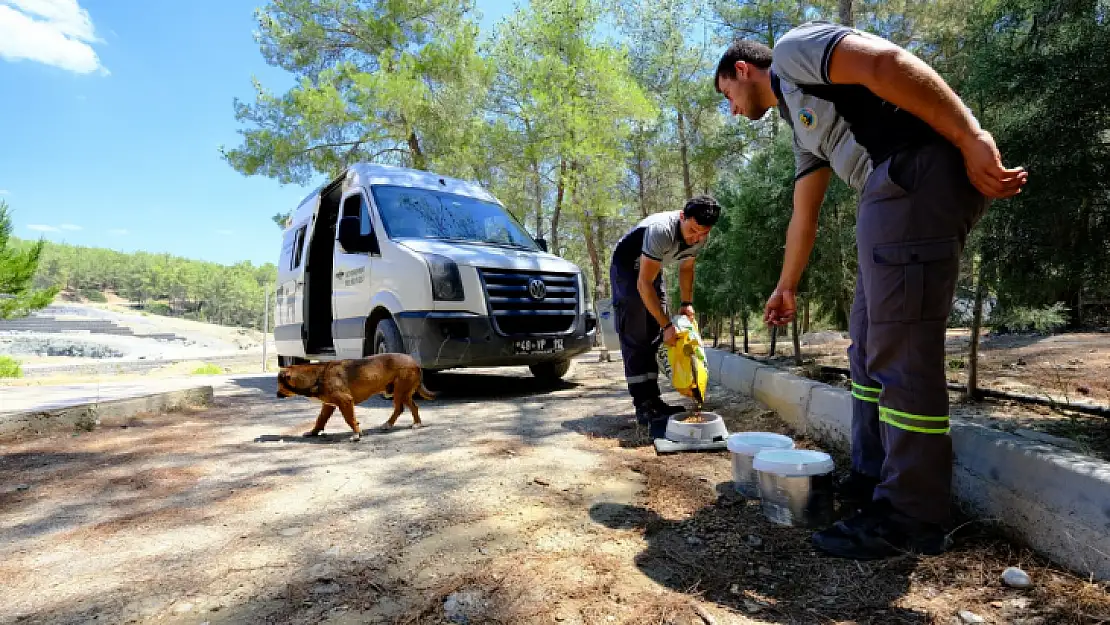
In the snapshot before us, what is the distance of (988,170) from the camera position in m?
1.74

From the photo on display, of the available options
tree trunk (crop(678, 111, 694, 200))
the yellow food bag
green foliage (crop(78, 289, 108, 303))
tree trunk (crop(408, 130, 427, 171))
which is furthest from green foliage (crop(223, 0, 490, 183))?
green foliage (crop(78, 289, 108, 303))

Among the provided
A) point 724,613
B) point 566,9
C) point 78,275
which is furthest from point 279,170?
point 78,275

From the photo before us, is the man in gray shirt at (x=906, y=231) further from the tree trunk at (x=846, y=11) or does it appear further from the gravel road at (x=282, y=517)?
the tree trunk at (x=846, y=11)

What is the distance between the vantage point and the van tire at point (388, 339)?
214 inches

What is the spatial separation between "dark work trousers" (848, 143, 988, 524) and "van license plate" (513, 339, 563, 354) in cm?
393

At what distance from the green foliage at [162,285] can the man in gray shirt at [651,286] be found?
101754 mm

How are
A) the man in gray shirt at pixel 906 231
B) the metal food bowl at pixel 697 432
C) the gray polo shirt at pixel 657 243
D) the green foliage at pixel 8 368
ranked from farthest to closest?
the green foliage at pixel 8 368 → the gray polo shirt at pixel 657 243 → the metal food bowl at pixel 697 432 → the man in gray shirt at pixel 906 231

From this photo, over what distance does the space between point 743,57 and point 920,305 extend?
133cm

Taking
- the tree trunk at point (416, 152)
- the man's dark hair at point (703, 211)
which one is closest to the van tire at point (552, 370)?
the man's dark hair at point (703, 211)

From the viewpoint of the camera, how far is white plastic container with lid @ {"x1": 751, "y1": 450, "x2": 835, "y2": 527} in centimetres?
217

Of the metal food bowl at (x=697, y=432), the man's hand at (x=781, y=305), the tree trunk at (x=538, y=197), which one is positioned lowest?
the metal food bowl at (x=697, y=432)

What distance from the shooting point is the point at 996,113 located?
3.42 metres

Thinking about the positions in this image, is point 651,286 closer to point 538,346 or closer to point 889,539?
point 538,346

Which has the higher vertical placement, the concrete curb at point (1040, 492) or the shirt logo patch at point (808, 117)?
the shirt logo patch at point (808, 117)
